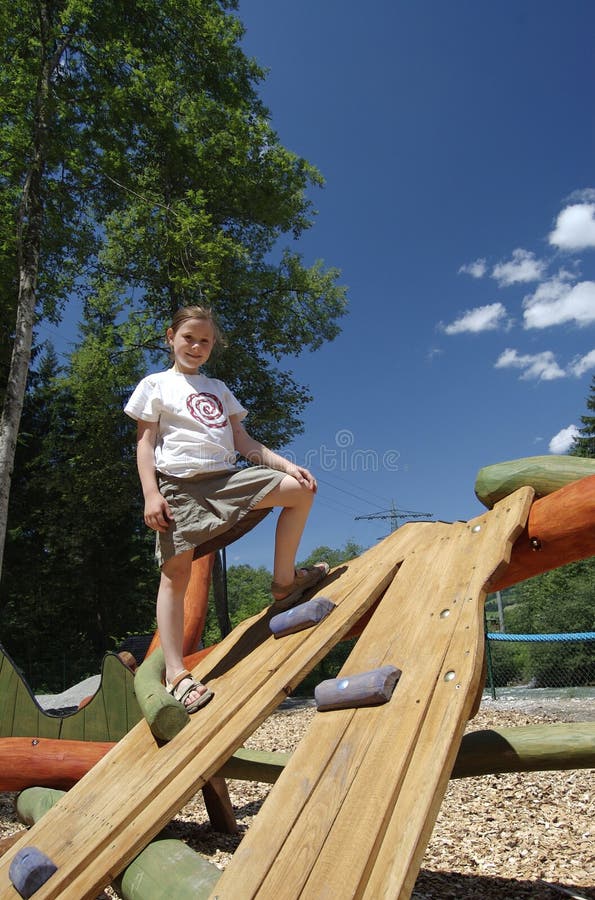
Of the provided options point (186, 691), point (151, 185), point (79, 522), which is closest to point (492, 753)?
point (186, 691)

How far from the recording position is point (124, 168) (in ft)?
34.3

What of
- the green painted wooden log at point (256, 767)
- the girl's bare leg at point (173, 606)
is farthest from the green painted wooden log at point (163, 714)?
the green painted wooden log at point (256, 767)

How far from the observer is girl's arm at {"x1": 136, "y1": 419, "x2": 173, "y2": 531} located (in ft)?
6.49

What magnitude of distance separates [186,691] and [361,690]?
2.21ft

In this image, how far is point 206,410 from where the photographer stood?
2.24m

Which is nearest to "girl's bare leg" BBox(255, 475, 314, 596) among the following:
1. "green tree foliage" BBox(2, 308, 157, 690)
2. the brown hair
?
the brown hair

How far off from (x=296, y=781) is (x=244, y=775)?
193 cm

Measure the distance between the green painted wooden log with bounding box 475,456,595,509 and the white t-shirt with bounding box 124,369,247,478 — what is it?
89 cm

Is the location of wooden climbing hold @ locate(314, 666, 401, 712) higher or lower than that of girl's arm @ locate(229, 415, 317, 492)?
lower

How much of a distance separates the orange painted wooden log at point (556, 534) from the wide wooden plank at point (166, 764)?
40cm

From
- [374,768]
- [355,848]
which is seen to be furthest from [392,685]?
[355,848]

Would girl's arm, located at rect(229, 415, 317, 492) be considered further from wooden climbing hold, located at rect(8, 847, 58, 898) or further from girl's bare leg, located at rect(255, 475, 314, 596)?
wooden climbing hold, located at rect(8, 847, 58, 898)

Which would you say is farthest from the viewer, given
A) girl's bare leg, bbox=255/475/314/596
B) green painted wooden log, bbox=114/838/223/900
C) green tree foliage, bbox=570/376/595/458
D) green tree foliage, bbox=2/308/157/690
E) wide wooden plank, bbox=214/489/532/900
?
green tree foliage, bbox=570/376/595/458

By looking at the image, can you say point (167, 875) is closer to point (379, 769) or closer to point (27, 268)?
point (379, 769)
